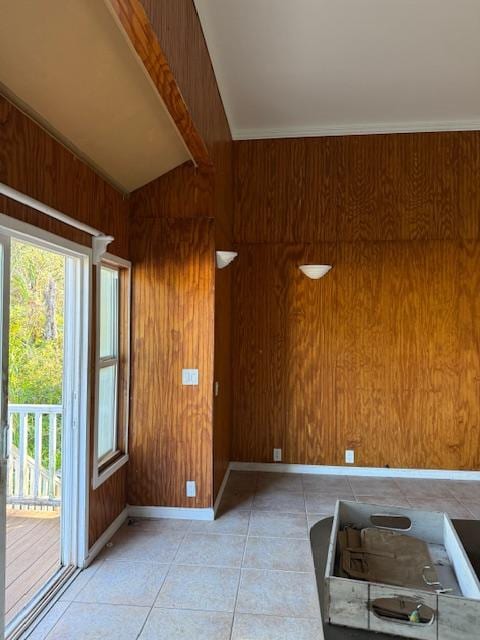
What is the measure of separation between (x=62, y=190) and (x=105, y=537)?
2.29 meters

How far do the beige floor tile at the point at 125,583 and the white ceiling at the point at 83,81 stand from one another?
2.52 metres

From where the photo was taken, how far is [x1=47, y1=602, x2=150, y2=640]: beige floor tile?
202 centimetres

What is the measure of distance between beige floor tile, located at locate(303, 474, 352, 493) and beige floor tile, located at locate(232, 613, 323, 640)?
1756mm

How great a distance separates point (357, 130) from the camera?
421 centimetres

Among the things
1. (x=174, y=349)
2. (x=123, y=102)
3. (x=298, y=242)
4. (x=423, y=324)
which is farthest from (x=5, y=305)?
(x=423, y=324)

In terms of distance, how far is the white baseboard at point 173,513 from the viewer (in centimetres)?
322

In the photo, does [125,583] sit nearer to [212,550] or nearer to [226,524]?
[212,550]

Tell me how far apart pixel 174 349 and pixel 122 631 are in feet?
5.84

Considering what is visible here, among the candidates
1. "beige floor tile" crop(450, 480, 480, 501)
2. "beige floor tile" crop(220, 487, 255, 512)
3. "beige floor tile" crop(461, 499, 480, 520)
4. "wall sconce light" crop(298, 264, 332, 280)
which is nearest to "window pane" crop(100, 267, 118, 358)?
"beige floor tile" crop(220, 487, 255, 512)

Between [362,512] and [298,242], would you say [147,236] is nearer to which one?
[298,242]

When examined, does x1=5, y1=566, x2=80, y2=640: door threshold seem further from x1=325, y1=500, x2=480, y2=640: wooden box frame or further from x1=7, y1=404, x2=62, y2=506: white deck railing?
x1=325, y1=500, x2=480, y2=640: wooden box frame

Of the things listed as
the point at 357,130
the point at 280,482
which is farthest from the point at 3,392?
the point at 357,130

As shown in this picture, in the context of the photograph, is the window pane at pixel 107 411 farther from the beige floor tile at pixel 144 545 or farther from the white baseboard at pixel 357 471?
the white baseboard at pixel 357 471

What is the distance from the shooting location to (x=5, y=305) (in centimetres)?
188
